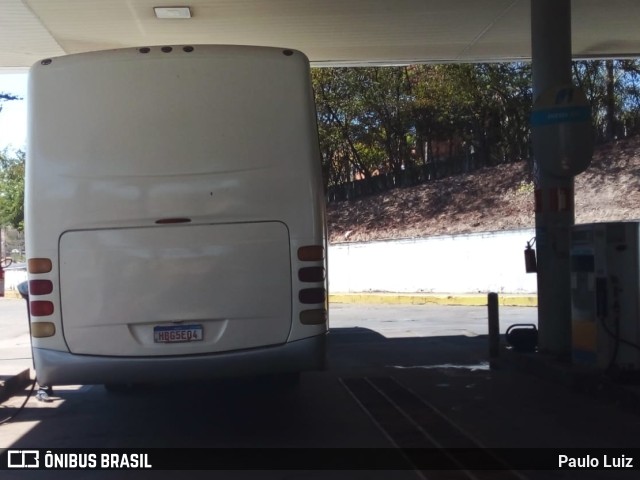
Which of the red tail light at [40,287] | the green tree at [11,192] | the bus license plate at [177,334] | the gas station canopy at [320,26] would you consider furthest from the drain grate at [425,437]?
the green tree at [11,192]

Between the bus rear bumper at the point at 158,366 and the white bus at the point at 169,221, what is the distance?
0.04 feet

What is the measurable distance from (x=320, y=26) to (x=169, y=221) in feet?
29.1

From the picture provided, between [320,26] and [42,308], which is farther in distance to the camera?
[320,26]

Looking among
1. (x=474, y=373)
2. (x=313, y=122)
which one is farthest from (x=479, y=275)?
(x=313, y=122)

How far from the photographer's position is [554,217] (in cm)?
1100

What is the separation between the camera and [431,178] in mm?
33688

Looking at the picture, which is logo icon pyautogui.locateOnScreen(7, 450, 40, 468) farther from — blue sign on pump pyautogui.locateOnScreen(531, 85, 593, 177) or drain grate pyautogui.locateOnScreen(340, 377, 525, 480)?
blue sign on pump pyautogui.locateOnScreen(531, 85, 593, 177)

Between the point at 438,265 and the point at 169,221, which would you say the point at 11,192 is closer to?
the point at 438,265

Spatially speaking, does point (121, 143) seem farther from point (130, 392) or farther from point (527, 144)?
point (527, 144)

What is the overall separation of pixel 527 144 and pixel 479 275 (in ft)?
26.9

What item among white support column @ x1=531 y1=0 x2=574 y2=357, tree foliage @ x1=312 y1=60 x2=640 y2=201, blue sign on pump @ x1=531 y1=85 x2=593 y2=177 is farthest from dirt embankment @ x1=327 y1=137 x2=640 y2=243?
blue sign on pump @ x1=531 y1=85 x2=593 y2=177

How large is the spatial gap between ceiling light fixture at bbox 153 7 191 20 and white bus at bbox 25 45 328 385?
261 inches

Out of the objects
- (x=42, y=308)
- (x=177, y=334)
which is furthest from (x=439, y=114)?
(x=42, y=308)

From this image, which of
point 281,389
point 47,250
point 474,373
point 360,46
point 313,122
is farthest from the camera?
point 360,46
